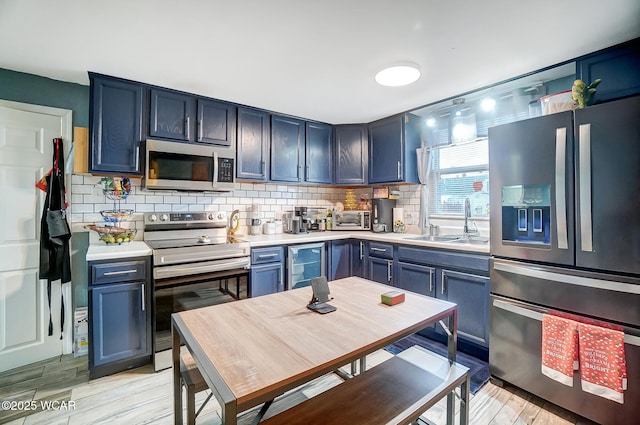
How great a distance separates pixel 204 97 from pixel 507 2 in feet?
8.24

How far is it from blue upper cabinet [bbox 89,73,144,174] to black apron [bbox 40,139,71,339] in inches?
13.5

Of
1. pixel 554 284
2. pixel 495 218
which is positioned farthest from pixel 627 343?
pixel 495 218

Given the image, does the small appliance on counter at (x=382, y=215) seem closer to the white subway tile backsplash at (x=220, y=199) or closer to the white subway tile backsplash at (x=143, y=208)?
the white subway tile backsplash at (x=220, y=199)

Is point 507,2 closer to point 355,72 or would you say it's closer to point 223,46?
point 355,72

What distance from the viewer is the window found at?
297 cm

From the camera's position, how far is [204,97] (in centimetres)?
282

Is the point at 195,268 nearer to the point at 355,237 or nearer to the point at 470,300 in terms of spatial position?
the point at 355,237

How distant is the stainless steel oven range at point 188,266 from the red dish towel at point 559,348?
2280mm

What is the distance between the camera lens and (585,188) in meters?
1.68

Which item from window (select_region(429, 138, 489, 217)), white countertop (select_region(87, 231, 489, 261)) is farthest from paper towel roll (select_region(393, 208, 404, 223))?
window (select_region(429, 138, 489, 217))

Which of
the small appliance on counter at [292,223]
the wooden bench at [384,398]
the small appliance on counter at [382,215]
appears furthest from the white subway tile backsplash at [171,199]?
the wooden bench at [384,398]

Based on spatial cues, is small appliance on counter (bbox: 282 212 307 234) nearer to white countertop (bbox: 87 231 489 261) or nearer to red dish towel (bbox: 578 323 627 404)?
white countertop (bbox: 87 231 489 261)

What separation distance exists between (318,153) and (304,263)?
1455mm

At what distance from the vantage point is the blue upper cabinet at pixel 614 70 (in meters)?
1.86
